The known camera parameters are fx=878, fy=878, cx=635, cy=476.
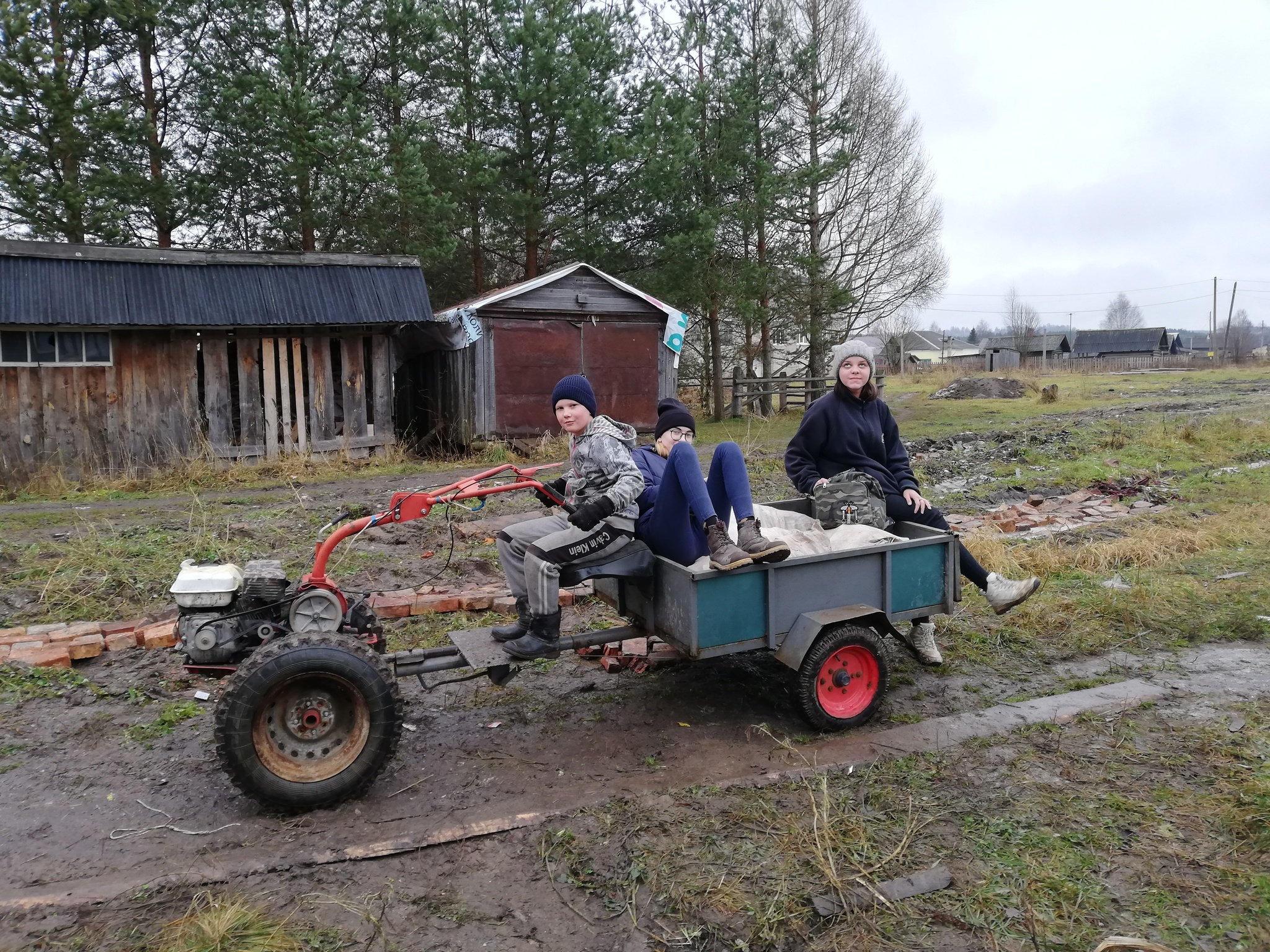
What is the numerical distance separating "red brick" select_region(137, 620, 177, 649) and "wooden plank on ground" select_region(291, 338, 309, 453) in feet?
31.2

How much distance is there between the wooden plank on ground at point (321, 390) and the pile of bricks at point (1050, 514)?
1056 centimetres

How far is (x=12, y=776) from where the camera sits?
4.03m

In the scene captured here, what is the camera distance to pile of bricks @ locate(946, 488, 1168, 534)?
887 cm

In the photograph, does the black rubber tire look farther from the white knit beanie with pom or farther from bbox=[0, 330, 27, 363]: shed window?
bbox=[0, 330, 27, 363]: shed window

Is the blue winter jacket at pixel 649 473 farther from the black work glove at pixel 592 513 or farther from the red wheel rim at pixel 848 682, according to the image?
the red wheel rim at pixel 848 682

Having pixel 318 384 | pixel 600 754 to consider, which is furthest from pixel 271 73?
pixel 600 754

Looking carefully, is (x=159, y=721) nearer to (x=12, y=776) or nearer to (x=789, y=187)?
(x=12, y=776)

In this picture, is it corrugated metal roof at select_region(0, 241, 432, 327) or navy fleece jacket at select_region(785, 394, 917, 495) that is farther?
corrugated metal roof at select_region(0, 241, 432, 327)

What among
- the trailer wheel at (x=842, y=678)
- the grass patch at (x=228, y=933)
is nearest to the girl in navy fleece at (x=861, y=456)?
the trailer wheel at (x=842, y=678)

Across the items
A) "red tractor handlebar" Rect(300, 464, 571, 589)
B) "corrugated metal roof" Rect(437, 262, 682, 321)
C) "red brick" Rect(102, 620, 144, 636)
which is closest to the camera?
"red tractor handlebar" Rect(300, 464, 571, 589)

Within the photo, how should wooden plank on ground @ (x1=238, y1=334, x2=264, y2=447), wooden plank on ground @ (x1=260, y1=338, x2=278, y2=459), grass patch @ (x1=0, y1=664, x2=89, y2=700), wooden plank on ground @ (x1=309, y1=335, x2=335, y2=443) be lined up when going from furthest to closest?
wooden plank on ground @ (x1=309, y1=335, x2=335, y2=443), wooden plank on ground @ (x1=260, y1=338, x2=278, y2=459), wooden plank on ground @ (x1=238, y1=334, x2=264, y2=447), grass patch @ (x1=0, y1=664, x2=89, y2=700)

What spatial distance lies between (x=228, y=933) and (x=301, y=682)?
110 centimetres

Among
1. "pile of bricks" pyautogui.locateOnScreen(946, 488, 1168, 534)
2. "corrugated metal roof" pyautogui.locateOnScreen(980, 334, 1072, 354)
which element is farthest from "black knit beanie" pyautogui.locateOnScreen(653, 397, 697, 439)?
"corrugated metal roof" pyautogui.locateOnScreen(980, 334, 1072, 354)

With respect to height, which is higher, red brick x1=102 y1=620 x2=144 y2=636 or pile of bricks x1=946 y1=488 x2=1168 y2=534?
pile of bricks x1=946 y1=488 x2=1168 y2=534
